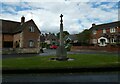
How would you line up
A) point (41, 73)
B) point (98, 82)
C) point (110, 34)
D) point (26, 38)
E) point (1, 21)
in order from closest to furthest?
1. point (98, 82)
2. point (41, 73)
3. point (26, 38)
4. point (1, 21)
5. point (110, 34)

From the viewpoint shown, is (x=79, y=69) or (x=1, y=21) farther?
(x=1, y=21)

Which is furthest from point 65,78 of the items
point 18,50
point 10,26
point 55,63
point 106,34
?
point 106,34

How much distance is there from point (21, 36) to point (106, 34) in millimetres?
25985

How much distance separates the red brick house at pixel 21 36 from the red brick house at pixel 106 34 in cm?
1738

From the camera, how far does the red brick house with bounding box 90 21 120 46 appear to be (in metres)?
52.4

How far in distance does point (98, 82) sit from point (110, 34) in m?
47.8

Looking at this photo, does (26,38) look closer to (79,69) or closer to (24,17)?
(24,17)

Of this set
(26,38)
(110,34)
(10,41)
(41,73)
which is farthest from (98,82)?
(110,34)

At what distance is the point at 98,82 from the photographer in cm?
951

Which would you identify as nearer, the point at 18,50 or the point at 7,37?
the point at 18,50

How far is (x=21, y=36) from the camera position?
155 feet

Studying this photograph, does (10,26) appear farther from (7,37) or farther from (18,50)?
(18,50)

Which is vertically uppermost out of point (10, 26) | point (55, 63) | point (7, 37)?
point (10, 26)

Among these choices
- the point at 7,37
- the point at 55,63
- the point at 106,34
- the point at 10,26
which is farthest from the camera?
the point at 106,34
